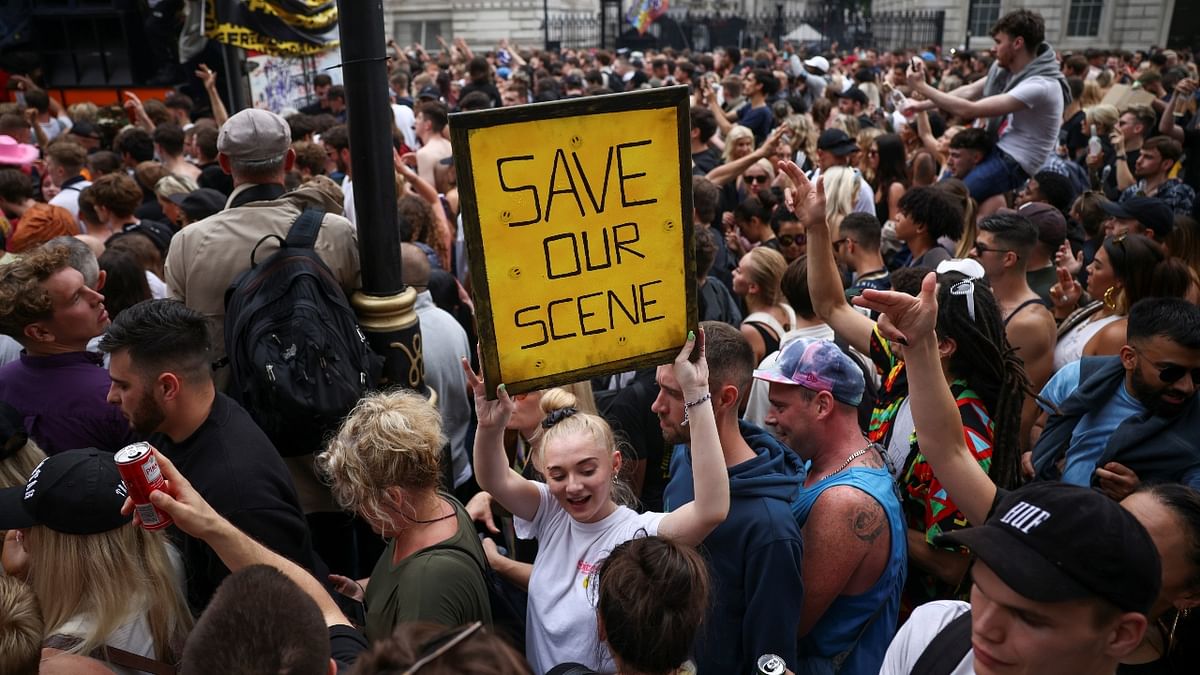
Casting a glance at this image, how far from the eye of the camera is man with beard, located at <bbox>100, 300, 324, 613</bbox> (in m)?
2.83

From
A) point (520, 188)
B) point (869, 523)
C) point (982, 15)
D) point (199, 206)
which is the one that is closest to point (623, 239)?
point (520, 188)

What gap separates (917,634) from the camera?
2.15 meters

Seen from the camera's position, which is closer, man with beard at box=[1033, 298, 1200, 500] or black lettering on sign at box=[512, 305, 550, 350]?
black lettering on sign at box=[512, 305, 550, 350]

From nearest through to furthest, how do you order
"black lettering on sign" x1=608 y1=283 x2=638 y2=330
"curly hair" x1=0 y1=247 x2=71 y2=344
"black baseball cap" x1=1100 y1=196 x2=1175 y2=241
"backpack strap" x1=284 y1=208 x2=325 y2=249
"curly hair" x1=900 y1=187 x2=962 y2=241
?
"black lettering on sign" x1=608 y1=283 x2=638 y2=330 → "curly hair" x1=0 y1=247 x2=71 y2=344 → "backpack strap" x1=284 y1=208 x2=325 y2=249 → "black baseball cap" x1=1100 y1=196 x2=1175 y2=241 → "curly hair" x1=900 y1=187 x2=962 y2=241

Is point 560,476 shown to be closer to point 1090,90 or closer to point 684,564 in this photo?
point 684,564

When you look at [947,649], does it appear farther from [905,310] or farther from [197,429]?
[197,429]

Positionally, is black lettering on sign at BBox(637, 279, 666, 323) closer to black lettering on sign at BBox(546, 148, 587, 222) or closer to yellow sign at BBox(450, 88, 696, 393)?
yellow sign at BBox(450, 88, 696, 393)

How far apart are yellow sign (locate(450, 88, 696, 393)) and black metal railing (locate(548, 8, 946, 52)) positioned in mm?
34248

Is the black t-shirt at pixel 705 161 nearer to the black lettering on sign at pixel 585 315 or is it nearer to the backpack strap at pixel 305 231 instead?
the backpack strap at pixel 305 231

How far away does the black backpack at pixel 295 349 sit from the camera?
3.32 metres

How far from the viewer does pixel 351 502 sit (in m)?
2.79

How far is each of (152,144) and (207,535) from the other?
7.19 m

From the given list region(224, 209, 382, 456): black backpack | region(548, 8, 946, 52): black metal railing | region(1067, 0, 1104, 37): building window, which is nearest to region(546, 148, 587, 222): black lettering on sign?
region(224, 209, 382, 456): black backpack

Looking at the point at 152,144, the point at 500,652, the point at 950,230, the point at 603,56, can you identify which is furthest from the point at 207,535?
the point at 603,56
